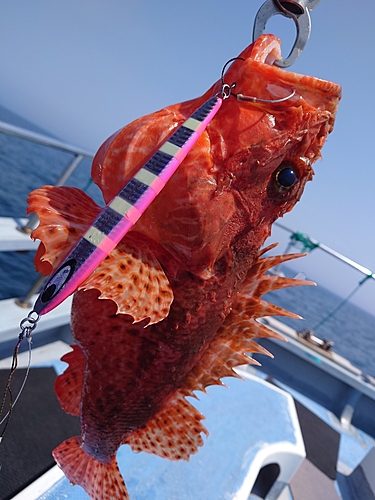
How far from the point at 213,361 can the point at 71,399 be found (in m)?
0.67

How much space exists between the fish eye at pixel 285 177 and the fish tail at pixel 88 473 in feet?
4.84

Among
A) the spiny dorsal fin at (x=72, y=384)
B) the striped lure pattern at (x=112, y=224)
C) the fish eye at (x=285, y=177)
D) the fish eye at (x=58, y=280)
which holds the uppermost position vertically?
the fish eye at (x=285, y=177)

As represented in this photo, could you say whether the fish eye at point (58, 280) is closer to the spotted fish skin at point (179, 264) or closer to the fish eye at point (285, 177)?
the spotted fish skin at point (179, 264)

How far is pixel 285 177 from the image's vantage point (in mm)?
1214

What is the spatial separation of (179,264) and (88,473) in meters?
1.15

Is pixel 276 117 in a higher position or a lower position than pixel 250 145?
higher

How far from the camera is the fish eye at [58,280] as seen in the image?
714mm

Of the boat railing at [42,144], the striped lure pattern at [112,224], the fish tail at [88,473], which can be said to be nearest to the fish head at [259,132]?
the striped lure pattern at [112,224]

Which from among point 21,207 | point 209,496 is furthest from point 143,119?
point 21,207

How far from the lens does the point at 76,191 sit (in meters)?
1.06

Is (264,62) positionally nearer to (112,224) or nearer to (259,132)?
(259,132)

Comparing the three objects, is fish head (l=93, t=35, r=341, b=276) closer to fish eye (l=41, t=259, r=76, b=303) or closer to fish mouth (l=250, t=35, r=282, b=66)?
fish mouth (l=250, t=35, r=282, b=66)

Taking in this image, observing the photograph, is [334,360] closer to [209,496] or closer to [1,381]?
[209,496]

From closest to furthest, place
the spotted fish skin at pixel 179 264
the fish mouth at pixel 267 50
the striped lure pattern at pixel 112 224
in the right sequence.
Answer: the striped lure pattern at pixel 112 224, the spotted fish skin at pixel 179 264, the fish mouth at pixel 267 50
